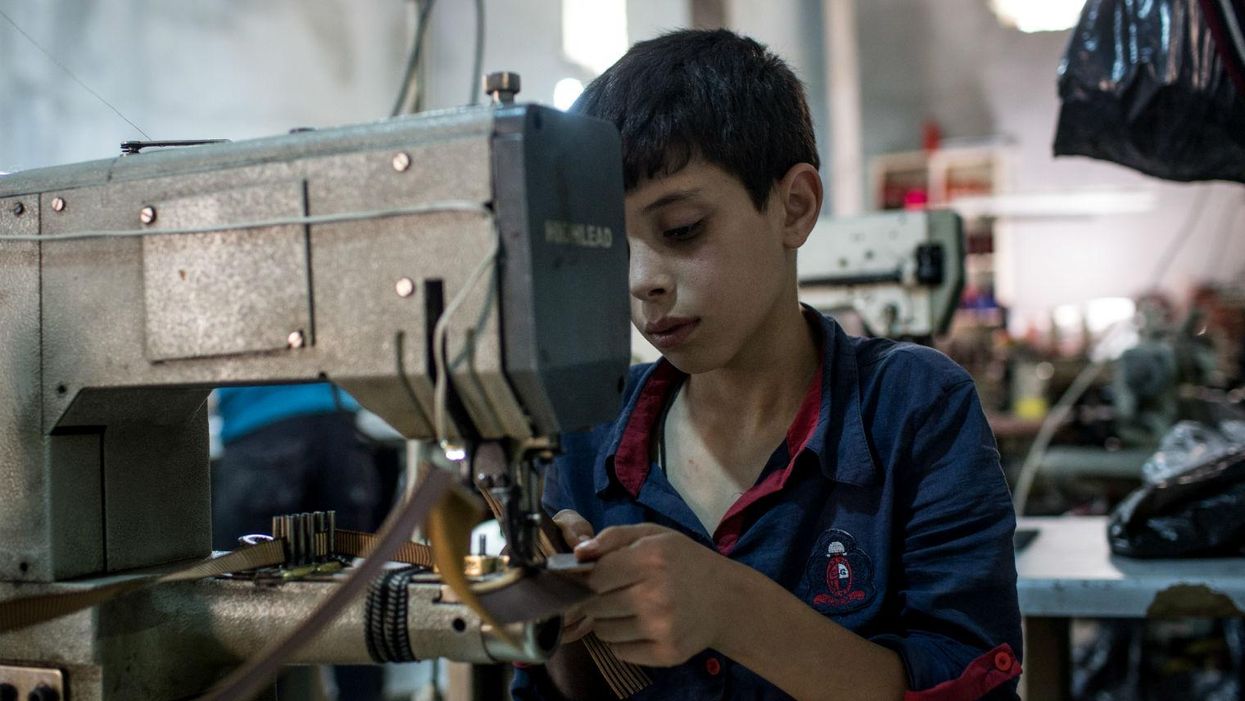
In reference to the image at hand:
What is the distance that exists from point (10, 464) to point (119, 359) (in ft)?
0.46

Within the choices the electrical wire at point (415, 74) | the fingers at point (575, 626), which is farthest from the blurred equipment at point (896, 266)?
the fingers at point (575, 626)

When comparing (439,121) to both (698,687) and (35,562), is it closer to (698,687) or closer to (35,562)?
(35,562)

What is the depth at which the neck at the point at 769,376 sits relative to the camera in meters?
1.18

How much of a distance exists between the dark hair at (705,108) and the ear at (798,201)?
1 centimetres

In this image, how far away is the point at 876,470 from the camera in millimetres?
1048

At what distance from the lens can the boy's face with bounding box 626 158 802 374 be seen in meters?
0.98

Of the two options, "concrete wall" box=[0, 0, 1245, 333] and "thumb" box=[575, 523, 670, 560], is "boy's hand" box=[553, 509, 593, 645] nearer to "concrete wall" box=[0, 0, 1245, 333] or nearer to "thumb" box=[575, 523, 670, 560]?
"thumb" box=[575, 523, 670, 560]

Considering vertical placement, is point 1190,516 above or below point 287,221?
below

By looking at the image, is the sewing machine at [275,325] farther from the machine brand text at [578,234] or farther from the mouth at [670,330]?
the mouth at [670,330]

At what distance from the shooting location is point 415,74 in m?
2.15

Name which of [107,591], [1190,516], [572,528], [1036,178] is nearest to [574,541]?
[572,528]

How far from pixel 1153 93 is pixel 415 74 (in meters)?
1.38

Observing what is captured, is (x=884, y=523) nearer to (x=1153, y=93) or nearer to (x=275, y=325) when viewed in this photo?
(x=275, y=325)

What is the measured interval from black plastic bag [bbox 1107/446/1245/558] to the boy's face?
102 cm
